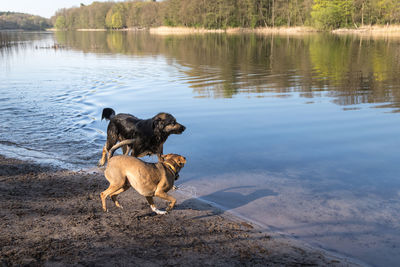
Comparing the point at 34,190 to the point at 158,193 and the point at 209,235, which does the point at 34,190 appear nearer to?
the point at 158,193

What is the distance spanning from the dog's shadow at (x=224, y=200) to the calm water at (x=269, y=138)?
0.04 m

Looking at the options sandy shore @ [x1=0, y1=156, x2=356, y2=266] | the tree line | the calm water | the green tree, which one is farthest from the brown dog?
the green tree

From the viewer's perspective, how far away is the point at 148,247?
4387 millimetres

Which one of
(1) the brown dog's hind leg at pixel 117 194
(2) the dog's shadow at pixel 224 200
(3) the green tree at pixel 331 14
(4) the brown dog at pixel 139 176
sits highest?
(3) the green tree at pixel 331 14

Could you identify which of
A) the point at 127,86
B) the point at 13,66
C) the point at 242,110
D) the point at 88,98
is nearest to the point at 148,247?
the point at 242,110

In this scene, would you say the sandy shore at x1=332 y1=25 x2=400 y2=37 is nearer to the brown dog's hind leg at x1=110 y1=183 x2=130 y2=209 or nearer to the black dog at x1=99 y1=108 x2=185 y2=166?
the black dog at x1=99 y1=108 x2=185 y2=166

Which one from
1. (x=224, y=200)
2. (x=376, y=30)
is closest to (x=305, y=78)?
(x=224, y=200)

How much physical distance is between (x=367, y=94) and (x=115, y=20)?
19920 cm

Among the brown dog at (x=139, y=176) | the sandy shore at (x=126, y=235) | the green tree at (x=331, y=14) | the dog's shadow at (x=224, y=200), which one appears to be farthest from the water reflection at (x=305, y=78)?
the green tree at (x=331, y=14)

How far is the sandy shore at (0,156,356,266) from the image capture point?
4.09 m

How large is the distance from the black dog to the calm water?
3.44 feet

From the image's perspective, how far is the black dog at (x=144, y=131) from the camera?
23.1ft

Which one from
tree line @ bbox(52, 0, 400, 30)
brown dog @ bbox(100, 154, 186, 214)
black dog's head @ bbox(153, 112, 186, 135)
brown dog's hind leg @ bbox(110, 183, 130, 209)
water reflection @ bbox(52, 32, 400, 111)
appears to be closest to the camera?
brown dog @ bbox(100, 154, 186, 214)

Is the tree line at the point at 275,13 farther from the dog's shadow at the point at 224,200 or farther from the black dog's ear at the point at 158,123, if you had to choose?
the black dog's ear at the point at 158,123
